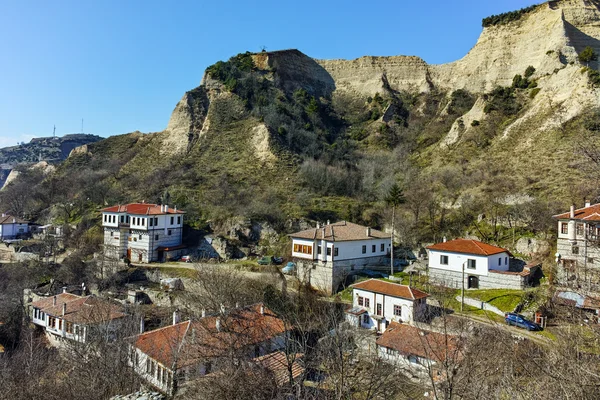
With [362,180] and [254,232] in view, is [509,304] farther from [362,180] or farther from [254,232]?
[362,180]

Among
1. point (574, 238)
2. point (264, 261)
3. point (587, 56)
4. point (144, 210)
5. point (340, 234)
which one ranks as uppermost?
point (587, 56)

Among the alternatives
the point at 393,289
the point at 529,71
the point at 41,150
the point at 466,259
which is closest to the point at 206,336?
the point at 393,289

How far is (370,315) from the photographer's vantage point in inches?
1038

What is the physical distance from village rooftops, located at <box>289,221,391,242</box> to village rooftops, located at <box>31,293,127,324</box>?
14896mm

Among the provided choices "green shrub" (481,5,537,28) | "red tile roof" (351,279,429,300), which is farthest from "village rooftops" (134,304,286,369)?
"green shrub" (481,5,537,28)

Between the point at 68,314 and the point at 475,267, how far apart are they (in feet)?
92.3

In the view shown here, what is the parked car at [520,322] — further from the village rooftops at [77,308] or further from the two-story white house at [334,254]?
the village rooftops at [77,308]

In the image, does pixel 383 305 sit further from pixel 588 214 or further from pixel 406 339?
pixel 588 214

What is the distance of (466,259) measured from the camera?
28.7 m

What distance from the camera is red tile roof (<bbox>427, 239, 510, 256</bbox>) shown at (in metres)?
28.1

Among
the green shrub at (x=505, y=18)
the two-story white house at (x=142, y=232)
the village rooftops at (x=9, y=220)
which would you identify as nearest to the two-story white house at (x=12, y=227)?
the village rooftops at (x=9, y=220)

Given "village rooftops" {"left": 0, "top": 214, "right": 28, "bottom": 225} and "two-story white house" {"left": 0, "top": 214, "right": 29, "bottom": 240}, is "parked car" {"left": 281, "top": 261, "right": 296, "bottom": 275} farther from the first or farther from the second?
"village rooftops" {"left": 0, "top": 214, "right": 28, "bottom": 225}

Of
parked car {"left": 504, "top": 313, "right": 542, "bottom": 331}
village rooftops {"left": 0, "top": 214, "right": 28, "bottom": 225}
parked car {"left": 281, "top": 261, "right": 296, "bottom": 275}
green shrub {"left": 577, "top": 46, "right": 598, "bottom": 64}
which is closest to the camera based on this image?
parked car {"left": 504, "top": 313, "right": 542, "bottom": 331}

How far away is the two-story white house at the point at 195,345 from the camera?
15.8 m
